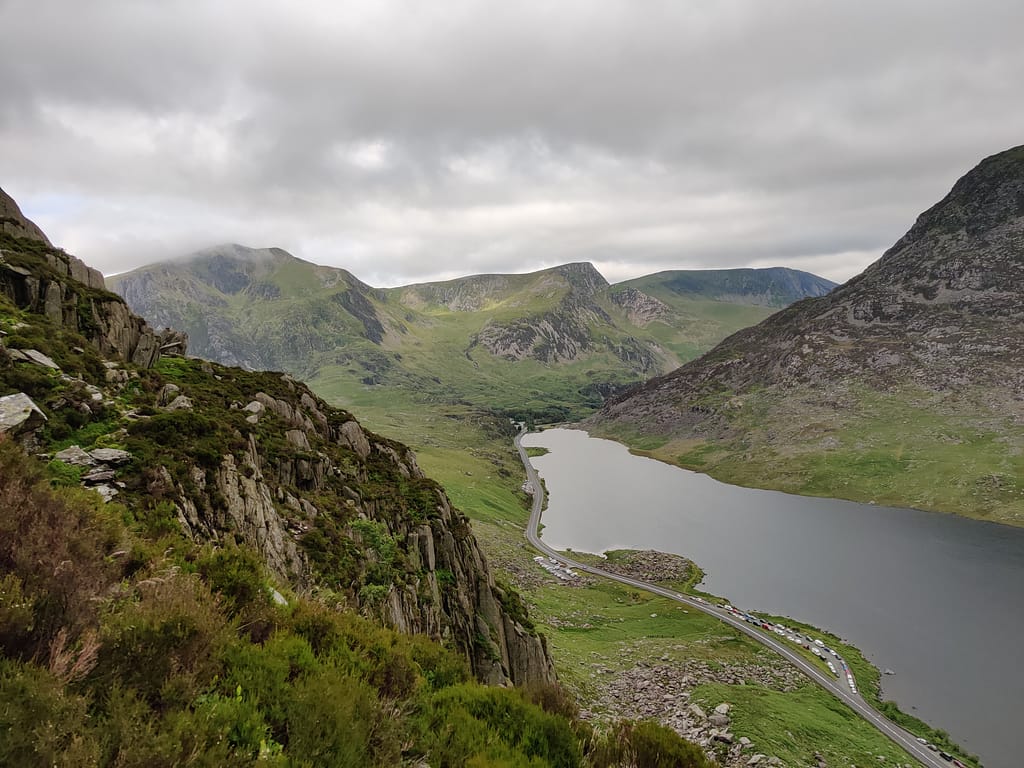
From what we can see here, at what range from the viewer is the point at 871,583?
243 ft

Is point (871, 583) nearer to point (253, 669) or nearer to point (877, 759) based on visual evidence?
point (877, 759)

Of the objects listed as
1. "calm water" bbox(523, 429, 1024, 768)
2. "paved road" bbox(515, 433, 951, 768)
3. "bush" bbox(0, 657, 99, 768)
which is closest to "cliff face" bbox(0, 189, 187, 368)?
"bush" bbox(0, 657, 99, 768)

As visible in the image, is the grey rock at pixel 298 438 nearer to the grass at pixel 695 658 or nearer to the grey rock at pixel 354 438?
the grey rock at pixel 354 438

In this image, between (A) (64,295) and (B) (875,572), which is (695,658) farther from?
(A) (64,295)

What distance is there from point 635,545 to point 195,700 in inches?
3944

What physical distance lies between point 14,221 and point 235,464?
90.1 ft

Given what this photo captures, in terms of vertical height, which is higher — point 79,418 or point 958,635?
point 79,418

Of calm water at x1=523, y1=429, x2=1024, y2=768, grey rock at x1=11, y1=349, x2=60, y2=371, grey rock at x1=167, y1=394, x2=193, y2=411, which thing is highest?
grey rock at x1=11, y1=349, x2=60, y2=371

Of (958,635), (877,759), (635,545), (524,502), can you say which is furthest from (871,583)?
(524,502)

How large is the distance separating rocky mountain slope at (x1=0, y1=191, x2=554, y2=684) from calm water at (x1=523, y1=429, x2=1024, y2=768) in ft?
146

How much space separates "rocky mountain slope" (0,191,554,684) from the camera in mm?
15281

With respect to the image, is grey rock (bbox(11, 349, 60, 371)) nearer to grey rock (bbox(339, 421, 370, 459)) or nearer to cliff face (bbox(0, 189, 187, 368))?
cliff face (bbox(0, 189, 187, 368))

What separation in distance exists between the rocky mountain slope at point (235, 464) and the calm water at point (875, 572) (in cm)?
4440

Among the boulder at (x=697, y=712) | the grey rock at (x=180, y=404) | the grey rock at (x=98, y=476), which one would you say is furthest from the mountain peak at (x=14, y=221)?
the boulder at (x=697, y=712)
